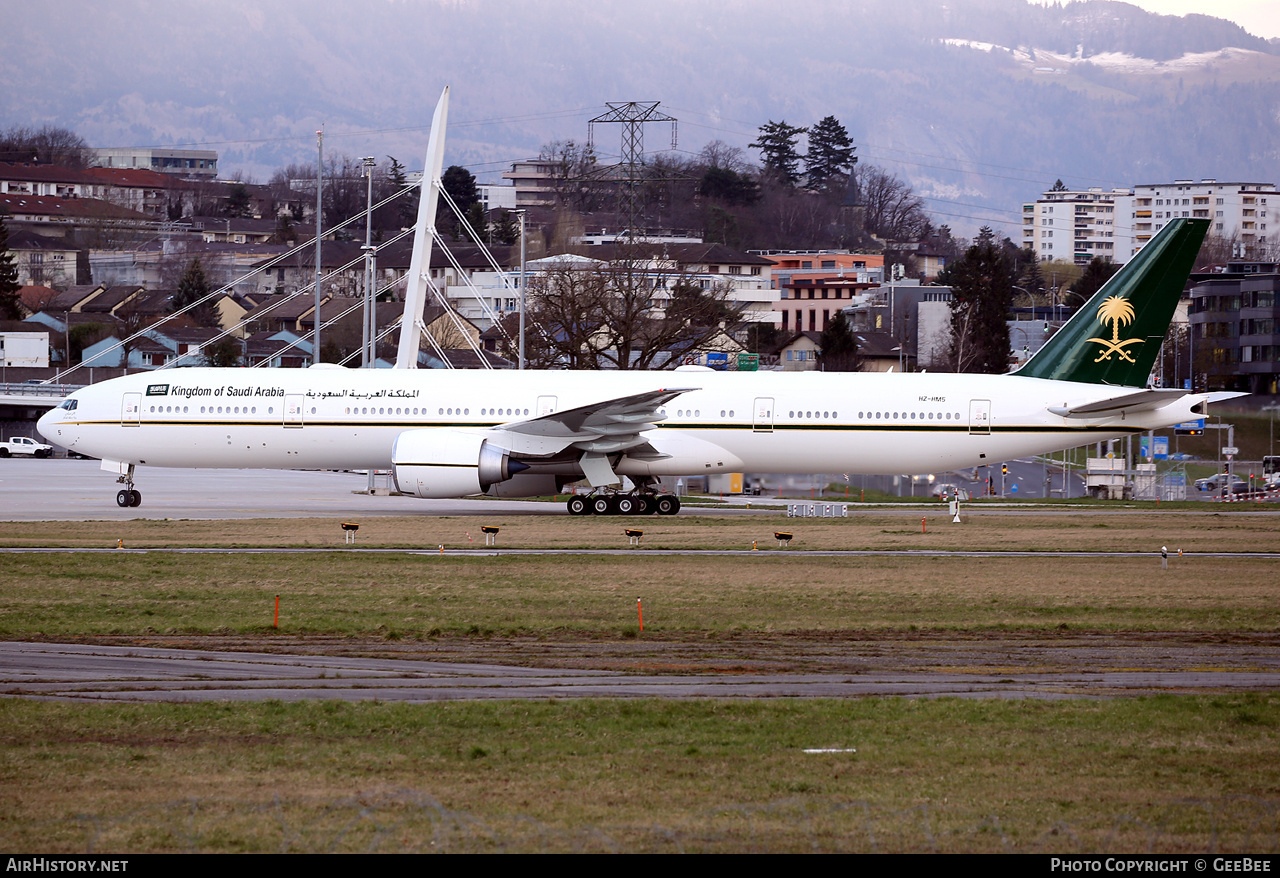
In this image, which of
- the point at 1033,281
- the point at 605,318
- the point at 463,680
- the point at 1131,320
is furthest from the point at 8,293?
the point at 1033,281

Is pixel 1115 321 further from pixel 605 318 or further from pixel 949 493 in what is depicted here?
pixel 605 318

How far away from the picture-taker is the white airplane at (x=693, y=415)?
35562 millimetres

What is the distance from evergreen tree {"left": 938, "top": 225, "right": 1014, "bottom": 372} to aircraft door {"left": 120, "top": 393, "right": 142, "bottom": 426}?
66932 mm

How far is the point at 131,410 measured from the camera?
3703 centimetres

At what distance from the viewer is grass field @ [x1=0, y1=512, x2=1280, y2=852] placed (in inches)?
367

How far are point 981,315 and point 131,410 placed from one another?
7168 centimetres

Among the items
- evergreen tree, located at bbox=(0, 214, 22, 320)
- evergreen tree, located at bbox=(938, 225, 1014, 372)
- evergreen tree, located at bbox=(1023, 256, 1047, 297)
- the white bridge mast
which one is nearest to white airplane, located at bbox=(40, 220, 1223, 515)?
the white bridge mast

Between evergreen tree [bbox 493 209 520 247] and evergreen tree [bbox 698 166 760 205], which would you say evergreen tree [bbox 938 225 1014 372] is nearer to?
evergreen tree [bbox 493 209 520 247]

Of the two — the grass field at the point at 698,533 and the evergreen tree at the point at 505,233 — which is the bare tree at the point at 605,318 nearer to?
the grass field at the point at 698,533

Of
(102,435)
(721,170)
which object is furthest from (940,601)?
(721,170)

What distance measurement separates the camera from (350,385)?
36.4 m

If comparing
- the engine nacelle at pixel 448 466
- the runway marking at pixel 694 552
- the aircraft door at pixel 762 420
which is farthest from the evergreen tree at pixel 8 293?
the runway marking at pixel 694 552

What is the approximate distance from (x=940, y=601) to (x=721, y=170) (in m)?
175

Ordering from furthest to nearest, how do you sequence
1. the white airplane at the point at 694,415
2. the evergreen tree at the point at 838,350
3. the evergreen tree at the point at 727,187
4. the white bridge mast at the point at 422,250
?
1. the evergreen tree at the point at 727,187
2. the evergreen tree at the point at 838,350
3. the white bridge mast at the point at 422,250
4. the white airplane at the point at 694,415
